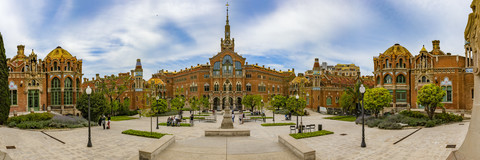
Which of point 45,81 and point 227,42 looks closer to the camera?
point 45,81

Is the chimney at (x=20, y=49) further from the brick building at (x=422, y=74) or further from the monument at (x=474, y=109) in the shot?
the brick building at (x=422, y=74)

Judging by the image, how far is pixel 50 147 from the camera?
18047 millimetres

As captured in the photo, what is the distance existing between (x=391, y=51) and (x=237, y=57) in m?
35.7

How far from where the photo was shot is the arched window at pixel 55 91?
4459cm

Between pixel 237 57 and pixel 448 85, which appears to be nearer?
pixel 448 85

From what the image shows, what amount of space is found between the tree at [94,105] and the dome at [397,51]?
139 feet

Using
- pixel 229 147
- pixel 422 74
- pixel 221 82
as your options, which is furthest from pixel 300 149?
pixel 221 82

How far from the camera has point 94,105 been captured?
3262 centimetres

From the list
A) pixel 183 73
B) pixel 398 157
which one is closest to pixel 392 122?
pixel 398 157

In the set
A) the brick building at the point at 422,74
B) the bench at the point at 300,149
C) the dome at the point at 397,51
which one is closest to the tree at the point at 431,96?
Result: the brick building at the point at 422,74

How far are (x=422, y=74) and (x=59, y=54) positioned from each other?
54.7 metres

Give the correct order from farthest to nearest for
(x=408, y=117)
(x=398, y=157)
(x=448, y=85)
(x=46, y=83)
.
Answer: (x=46, y=83)
(x=448, y=85)
(x=408, y=117)
(x=398, y=157)

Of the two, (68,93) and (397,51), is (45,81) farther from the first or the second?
(397,51)

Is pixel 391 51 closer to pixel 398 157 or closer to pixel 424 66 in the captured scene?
pixel 424 66
